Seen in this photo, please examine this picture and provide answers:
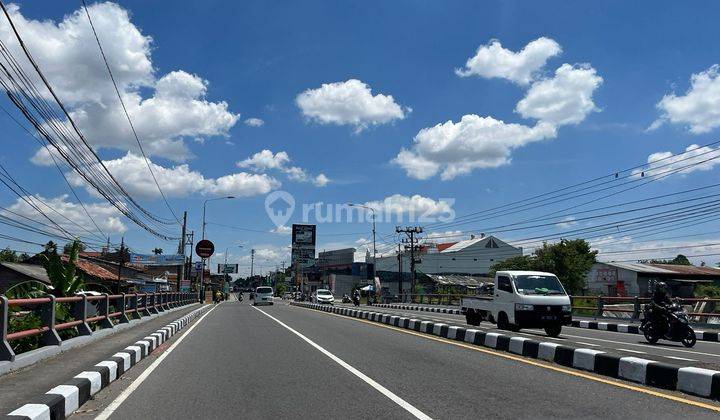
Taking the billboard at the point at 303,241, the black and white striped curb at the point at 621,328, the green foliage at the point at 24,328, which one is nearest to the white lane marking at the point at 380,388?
the green foliage at the point at 24,328

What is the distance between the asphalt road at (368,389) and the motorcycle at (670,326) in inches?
222

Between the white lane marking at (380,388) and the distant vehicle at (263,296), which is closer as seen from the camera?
the white lane marking at (380,388)

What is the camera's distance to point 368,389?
770 cm

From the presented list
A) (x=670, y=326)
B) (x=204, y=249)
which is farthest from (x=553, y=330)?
(x=204, y=249)

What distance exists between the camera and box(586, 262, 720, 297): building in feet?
206

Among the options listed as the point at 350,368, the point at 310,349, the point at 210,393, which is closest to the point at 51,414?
the point at 210,393

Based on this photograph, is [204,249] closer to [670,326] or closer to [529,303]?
[529,303]

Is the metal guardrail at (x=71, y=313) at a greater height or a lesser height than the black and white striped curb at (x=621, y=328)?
greater

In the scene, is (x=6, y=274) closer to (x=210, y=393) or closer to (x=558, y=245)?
(x=210, y=393)

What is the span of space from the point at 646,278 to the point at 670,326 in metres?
55.7

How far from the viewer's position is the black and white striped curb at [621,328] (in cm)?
1812

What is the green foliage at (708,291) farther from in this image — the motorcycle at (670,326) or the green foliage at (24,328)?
the green foliage at (24,328)

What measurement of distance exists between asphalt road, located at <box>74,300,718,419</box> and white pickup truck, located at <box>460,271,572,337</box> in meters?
4.58

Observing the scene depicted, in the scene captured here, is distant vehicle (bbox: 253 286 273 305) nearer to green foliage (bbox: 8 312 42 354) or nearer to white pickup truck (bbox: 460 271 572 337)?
white pickup truck (bbox: 460 271 572 337)
